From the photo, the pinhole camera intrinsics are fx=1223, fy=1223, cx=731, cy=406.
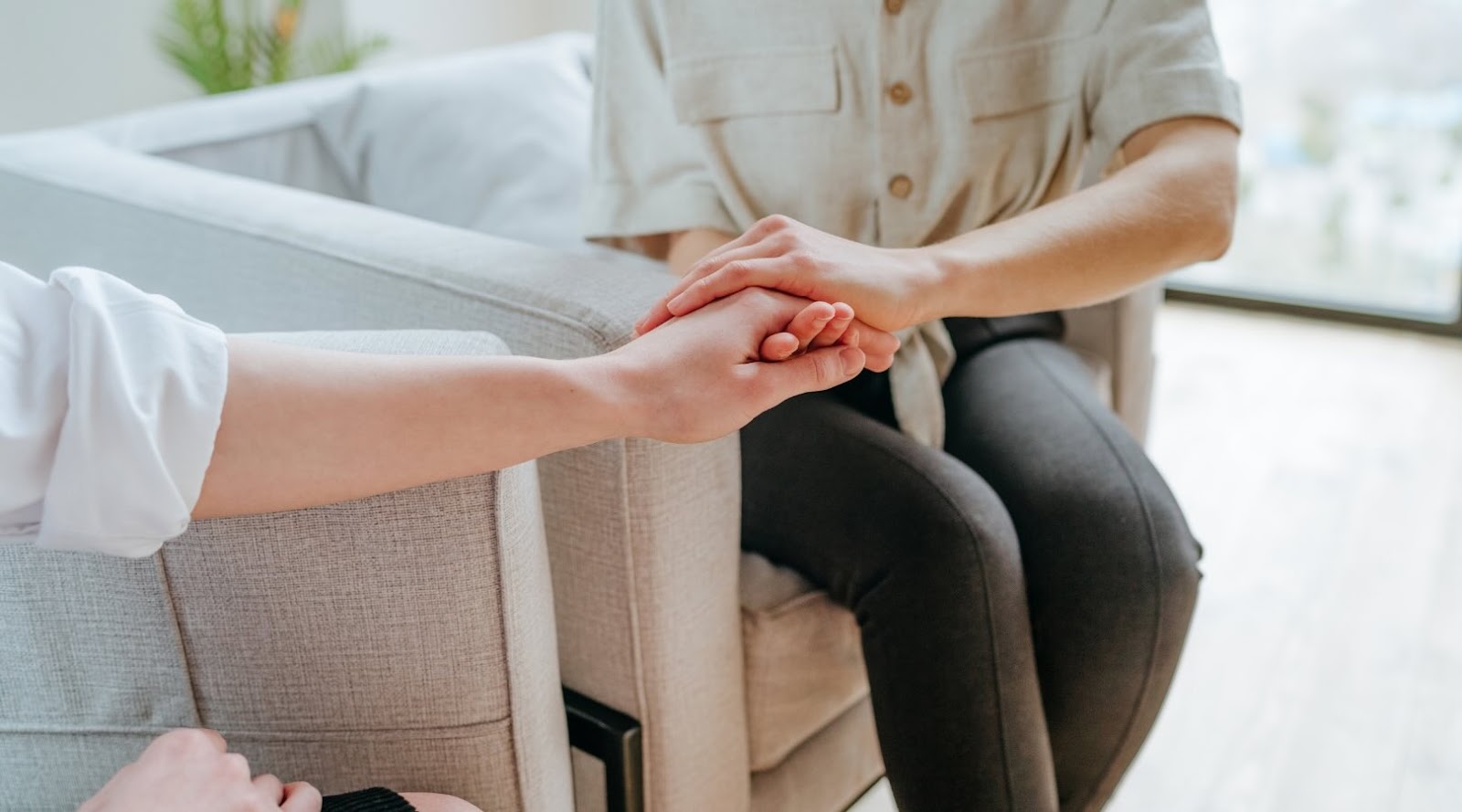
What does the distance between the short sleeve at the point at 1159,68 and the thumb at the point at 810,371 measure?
1.23 ft

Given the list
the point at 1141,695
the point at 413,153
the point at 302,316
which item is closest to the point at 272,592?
the point at 302,316

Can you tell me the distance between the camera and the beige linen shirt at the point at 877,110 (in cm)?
109

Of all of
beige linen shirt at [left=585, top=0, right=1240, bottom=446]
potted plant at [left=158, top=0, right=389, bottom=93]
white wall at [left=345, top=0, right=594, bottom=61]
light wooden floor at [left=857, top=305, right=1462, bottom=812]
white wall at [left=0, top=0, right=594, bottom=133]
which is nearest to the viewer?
beige linen shirt at [left=585, top=0, right=1240, bottom=446]

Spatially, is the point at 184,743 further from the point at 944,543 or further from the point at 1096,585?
the point at 1096,585

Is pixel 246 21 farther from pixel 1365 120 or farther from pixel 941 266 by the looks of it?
pixel 1365 120

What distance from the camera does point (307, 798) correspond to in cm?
69

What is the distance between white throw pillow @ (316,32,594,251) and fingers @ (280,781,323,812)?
89cm

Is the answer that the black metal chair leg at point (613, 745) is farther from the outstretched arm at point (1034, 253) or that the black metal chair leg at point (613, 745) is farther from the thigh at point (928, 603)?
the outstretched arm at point (1034, 253)

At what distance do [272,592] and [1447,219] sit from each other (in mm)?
2935

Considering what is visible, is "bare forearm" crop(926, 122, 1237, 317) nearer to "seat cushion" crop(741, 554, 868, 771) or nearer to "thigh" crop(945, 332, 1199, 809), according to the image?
"thigh" crop(945, 332, 1199, 809)

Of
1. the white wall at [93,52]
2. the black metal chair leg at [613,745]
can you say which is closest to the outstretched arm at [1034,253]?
the black metal chair leg at [613,745]

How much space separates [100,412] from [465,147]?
0.99m

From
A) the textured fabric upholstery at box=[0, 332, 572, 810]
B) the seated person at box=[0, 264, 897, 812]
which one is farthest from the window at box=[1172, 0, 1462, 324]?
the textured fabric upholstery at box=[0, 332, 572, 810]

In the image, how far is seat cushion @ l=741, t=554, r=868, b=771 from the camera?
1.04 metres
